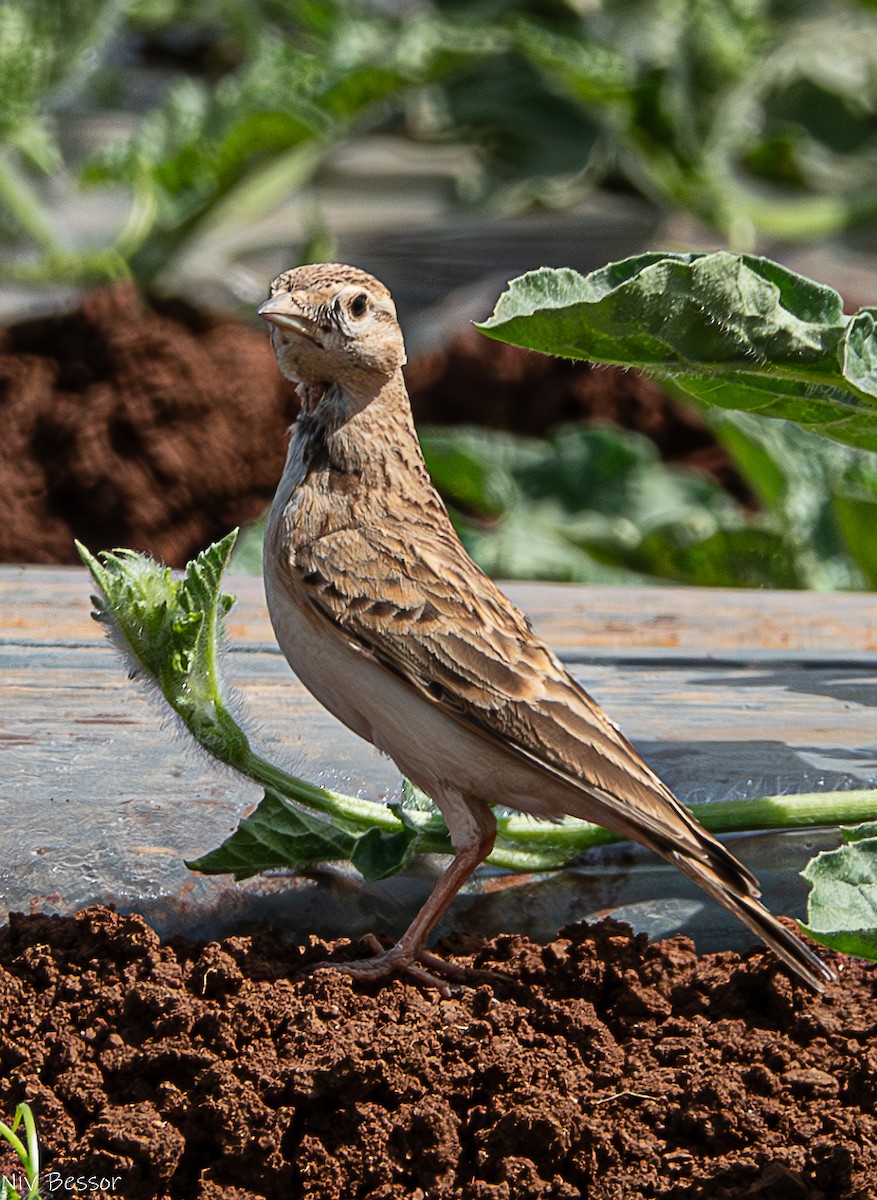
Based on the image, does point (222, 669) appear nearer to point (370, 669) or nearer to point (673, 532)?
point (370, 669)

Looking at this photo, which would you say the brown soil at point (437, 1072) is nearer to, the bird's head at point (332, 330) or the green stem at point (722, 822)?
the green stem at point (722, 822)

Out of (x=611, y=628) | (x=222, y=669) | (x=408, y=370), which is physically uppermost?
(x=222, y=669)

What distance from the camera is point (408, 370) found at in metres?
7.30

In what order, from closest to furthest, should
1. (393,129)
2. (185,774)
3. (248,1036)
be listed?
A: (248,1036) < (185,774) < (393,129)

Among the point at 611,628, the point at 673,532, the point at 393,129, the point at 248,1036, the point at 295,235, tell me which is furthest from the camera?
the point at 393,129

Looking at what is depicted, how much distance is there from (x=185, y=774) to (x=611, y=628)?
1.26 metres

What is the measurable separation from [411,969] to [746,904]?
0.52m

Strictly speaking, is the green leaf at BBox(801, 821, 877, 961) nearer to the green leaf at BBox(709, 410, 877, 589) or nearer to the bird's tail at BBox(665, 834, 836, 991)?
the bird's tail at BBox(665, 834, 836, 991)

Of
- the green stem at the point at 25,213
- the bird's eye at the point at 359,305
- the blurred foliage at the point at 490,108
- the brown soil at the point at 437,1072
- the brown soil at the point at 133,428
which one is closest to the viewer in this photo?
the brown soil at the point at 437,1072

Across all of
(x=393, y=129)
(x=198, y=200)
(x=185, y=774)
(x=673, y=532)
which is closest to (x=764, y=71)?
(x=393, y=129)

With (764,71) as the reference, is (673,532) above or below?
below

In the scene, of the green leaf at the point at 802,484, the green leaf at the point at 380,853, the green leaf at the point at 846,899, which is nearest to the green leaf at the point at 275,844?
the green leaf at the point at 380,853

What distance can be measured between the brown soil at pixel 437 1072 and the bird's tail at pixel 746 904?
0.26 ft

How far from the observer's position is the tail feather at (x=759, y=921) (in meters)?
2.65
